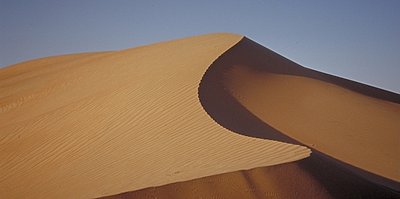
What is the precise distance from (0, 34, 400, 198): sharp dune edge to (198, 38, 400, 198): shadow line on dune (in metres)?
0.04

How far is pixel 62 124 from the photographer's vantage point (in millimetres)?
11328

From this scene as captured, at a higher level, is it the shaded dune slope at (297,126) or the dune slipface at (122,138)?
the dune slipface at (122,138)

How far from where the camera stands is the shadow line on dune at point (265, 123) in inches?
255

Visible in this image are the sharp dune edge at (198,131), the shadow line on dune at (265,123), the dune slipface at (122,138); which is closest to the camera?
the sharp dune edge at (198,131)

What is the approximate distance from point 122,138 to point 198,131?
171cm

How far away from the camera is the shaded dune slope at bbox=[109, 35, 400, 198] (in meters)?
5.95

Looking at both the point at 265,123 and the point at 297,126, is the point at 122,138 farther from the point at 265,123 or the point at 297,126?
the point at 297,126

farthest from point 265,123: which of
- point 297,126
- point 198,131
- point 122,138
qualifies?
point 122,138

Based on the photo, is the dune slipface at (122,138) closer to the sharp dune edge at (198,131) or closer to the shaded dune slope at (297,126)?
the sharp dune edge at (198,131)

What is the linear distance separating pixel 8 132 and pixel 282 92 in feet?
31.0

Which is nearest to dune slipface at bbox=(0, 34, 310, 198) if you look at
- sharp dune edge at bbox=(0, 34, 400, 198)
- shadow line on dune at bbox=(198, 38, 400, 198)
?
sharp dune edge at bbox=(0, 34, 400, 198)

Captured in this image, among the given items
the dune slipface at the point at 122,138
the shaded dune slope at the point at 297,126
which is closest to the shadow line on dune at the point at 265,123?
the shaded dune slope at the point at 297,126

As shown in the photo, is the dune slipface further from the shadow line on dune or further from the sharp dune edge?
the shadow line on dune

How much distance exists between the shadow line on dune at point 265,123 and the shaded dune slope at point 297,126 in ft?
0.07
